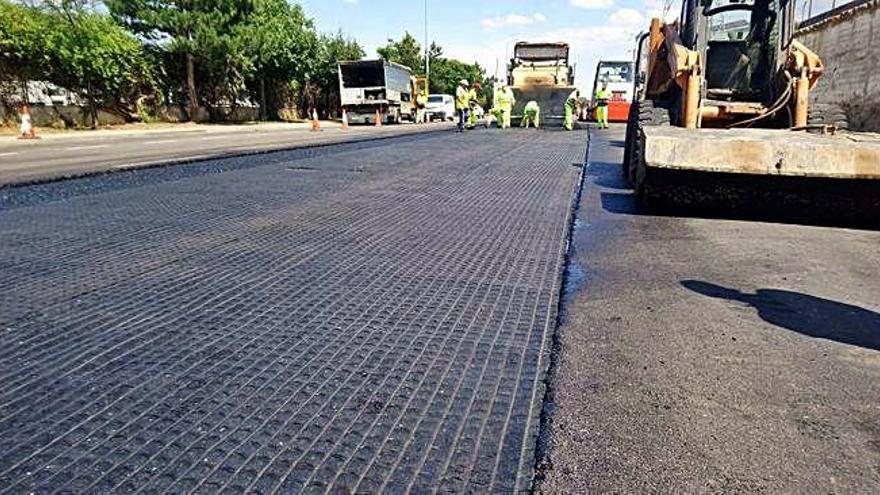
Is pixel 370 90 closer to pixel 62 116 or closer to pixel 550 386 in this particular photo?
pixel 62 116

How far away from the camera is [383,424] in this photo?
1914 millimetres

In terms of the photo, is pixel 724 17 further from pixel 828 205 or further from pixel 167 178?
pixel 167 178

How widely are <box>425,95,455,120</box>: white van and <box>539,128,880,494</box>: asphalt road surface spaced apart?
35.8 metres

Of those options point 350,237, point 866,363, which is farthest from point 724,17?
point 866,363

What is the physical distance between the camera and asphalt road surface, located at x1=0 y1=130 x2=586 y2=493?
1.71m

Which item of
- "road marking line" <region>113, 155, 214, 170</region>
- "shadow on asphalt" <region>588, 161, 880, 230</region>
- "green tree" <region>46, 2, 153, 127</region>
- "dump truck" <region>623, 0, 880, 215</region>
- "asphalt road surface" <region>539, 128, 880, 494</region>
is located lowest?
"asphalt road surface" <region>539, 128, 880, 494</region>

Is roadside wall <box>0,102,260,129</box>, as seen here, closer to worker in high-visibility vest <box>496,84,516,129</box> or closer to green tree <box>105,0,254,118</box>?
green tree <box>105,0,254,118</box>

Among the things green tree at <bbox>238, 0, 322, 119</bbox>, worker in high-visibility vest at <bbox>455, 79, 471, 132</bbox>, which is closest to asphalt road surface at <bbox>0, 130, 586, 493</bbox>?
worker in high-visibility vest at <bbox>455, 79, 471, 132</bbox>

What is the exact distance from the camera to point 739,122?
6.51 meters

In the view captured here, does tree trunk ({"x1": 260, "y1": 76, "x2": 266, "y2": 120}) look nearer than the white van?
Yes

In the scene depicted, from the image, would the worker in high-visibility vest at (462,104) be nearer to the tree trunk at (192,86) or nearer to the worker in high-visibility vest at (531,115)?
the worker in high-visibility vest at (531,115)

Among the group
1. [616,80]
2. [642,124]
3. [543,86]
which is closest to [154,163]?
[642,124]

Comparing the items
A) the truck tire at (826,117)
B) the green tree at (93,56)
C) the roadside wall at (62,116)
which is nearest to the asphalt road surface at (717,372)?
the truck tire at (826,117)

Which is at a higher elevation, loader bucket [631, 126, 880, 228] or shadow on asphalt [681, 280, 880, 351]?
loader bucket [631, 126, 880, 228]
